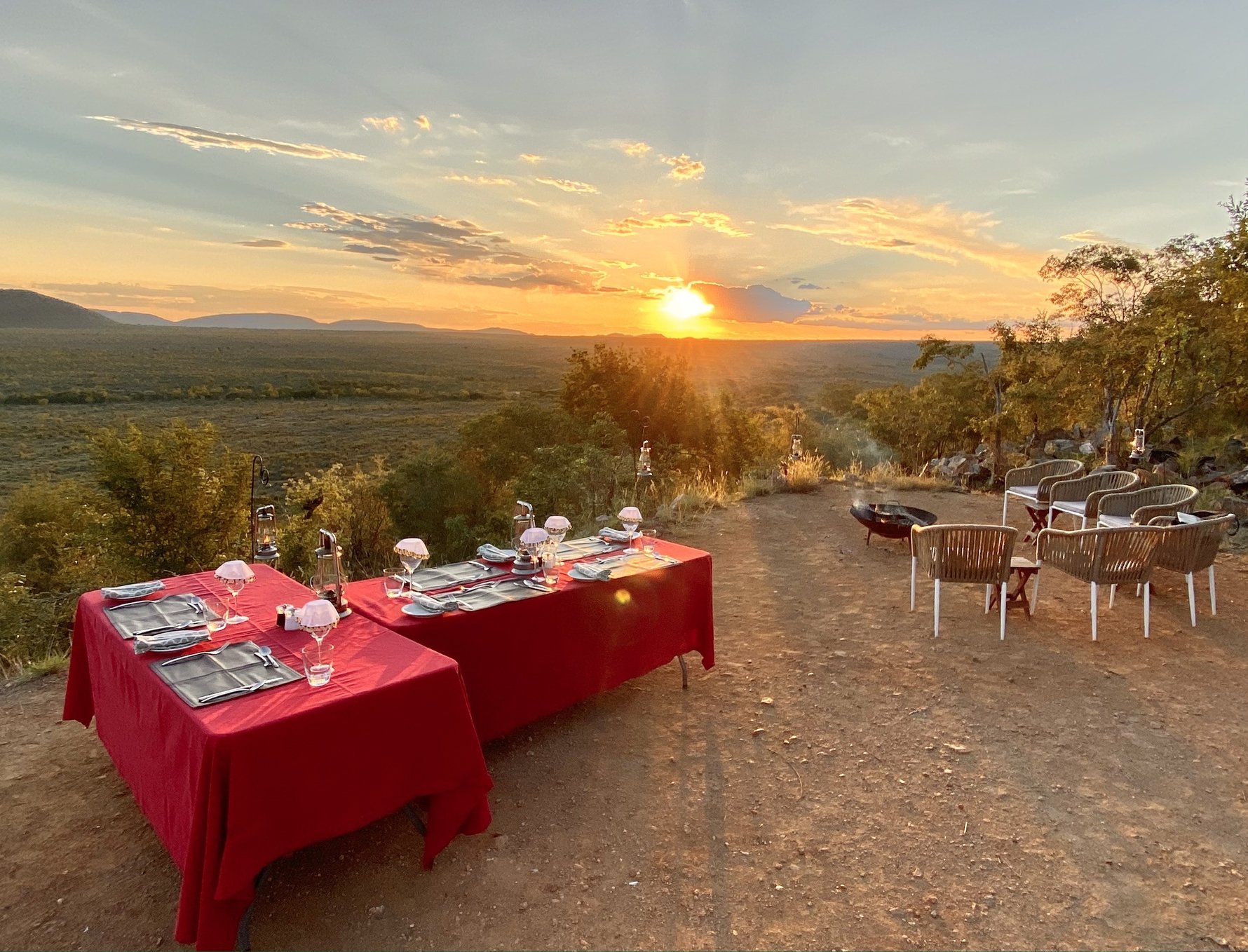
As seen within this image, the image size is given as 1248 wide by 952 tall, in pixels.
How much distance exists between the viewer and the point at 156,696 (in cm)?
227

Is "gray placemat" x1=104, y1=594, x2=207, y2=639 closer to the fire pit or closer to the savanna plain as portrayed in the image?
the savanna plain

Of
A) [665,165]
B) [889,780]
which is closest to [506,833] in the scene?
[889,780]

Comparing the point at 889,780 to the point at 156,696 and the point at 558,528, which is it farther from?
the point at 156,696

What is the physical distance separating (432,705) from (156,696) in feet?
3.05

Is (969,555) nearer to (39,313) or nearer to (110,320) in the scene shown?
(39,313)

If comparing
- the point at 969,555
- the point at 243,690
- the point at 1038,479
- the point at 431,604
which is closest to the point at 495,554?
the point at 431,604

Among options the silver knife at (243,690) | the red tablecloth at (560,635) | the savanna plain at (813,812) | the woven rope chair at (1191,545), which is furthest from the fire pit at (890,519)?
the silver knife at (243,690)

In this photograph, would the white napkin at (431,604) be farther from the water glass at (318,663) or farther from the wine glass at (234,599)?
the wine glass at (234,599)

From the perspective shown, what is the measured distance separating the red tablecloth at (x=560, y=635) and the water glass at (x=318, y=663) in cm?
37

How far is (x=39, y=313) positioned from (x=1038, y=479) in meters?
114

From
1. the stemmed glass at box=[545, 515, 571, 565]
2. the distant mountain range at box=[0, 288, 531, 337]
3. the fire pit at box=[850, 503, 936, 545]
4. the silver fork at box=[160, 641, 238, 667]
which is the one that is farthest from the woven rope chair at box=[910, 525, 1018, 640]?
the distant mountain range at box=[0, 288, 531, 337]

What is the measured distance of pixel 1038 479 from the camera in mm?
8008

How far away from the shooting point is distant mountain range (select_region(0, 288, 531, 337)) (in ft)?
270

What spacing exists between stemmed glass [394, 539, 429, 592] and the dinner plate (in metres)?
0.24
